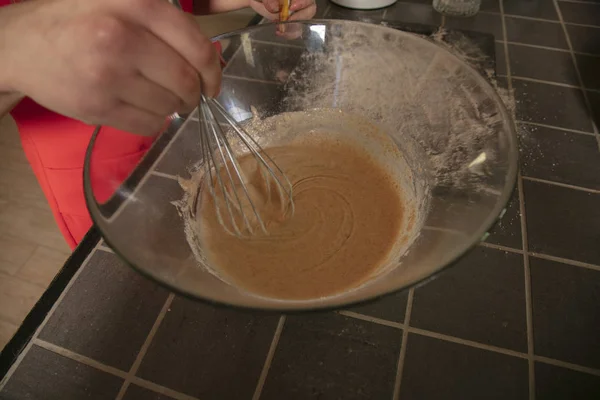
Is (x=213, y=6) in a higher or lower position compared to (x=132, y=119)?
lower

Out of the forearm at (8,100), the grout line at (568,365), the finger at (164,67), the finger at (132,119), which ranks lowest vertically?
the grout line at (568,365)

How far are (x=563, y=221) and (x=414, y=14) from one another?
76 cm

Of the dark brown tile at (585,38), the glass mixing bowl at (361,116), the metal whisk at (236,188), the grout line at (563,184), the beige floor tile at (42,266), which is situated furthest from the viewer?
the beige floor tile at (42,266)

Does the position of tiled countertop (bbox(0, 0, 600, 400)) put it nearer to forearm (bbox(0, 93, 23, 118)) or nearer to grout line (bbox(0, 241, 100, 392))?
grout line (bbox(0, 241, 100, 392))

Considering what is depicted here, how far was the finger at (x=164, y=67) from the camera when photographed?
391 mm

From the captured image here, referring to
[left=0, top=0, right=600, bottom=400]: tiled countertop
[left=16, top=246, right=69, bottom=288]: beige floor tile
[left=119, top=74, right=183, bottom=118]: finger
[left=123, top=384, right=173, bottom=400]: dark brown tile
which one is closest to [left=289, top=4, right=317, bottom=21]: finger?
[left=0, top=0, right=600, bottom=400]: tiled countertop

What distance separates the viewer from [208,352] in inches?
22.0

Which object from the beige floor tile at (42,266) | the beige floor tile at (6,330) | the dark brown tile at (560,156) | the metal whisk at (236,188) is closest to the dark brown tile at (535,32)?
the dark brown tile at (560,156)

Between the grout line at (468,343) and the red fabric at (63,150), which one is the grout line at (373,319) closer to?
the grout line at (468,343)

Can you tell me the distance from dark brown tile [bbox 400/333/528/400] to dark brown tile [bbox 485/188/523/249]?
7.7 inches

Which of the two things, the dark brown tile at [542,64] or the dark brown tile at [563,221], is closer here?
the dark brown tile at [563,221]

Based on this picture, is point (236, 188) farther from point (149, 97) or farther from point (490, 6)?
point (490, 6)

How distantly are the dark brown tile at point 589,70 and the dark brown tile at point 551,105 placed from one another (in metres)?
0.05

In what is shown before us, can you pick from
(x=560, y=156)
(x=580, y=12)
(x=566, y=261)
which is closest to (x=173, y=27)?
(x=566, y=261)
